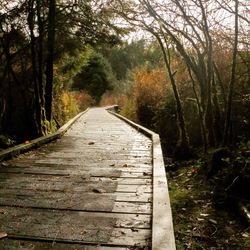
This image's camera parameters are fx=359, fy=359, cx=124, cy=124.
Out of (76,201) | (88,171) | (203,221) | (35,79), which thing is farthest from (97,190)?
(35,79)

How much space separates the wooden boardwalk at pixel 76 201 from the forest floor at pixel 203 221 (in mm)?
956

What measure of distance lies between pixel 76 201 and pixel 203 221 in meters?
2.52

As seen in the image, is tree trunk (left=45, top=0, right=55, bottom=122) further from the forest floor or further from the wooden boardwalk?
the forest floor

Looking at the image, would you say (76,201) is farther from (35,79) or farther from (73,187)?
(35,79)

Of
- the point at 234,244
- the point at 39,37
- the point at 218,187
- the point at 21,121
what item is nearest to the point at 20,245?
the point at 234,244

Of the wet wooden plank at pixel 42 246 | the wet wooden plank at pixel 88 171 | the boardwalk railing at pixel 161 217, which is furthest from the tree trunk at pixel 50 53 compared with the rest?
the wet wooden plank at pixel 42 246

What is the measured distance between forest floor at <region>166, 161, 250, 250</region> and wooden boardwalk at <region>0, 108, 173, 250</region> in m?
0.96

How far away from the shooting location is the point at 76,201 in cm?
356

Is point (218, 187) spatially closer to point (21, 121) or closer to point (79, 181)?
point (79, 181)

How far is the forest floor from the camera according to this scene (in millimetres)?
4508

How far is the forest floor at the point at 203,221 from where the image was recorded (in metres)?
4.51

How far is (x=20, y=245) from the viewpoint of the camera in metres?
2.52

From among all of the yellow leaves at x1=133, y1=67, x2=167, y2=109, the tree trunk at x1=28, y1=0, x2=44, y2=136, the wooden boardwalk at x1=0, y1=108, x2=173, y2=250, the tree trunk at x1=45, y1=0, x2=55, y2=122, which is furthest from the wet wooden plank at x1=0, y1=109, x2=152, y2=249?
the yellow leaves at x1=133, y1=67, x2=167, y2=109

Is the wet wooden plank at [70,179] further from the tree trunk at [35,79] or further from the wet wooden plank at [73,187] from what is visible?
the tree trunk at [35,79]
